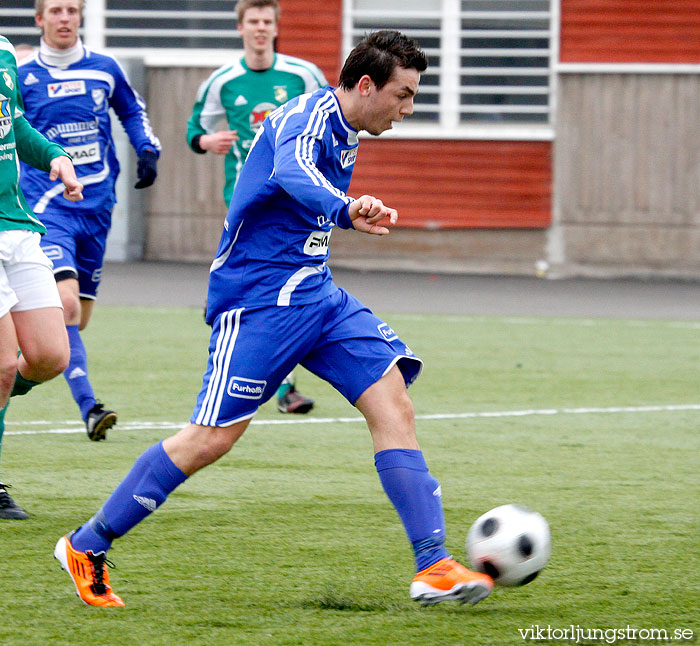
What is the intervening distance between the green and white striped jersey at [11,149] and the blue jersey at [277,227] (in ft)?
3.26

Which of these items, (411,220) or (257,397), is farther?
(411,220)

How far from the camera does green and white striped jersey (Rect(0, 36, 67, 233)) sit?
15.6 feet

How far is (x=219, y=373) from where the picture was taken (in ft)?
13.2

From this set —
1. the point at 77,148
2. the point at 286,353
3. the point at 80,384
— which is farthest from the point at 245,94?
the point at 286,353

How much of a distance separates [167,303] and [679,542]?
9774 mm

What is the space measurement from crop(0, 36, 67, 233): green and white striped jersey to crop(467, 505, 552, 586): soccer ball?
6.77 feet

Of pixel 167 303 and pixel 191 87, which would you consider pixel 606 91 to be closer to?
pixel 191 87

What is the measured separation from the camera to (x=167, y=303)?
46.0 feet

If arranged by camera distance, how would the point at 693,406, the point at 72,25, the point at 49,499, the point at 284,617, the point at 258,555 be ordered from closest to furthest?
1. the point at 284,617
2. the point at 258,555
3. the point at 49,499
4. the point at 72,25
5. the point at 693,406

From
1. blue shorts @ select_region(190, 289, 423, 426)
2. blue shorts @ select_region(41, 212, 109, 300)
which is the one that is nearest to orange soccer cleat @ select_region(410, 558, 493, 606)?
blue shorts @ select_region(190, 289, 423, 426)

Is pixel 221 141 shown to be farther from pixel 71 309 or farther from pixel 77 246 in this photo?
pixel 71 309

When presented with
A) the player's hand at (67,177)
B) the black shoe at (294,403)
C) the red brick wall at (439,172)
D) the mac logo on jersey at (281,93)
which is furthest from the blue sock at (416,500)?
the red brick wall at (439,172)

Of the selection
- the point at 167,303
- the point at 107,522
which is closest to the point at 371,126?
the point at 107,522

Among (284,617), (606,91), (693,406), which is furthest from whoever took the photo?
(606,91)
